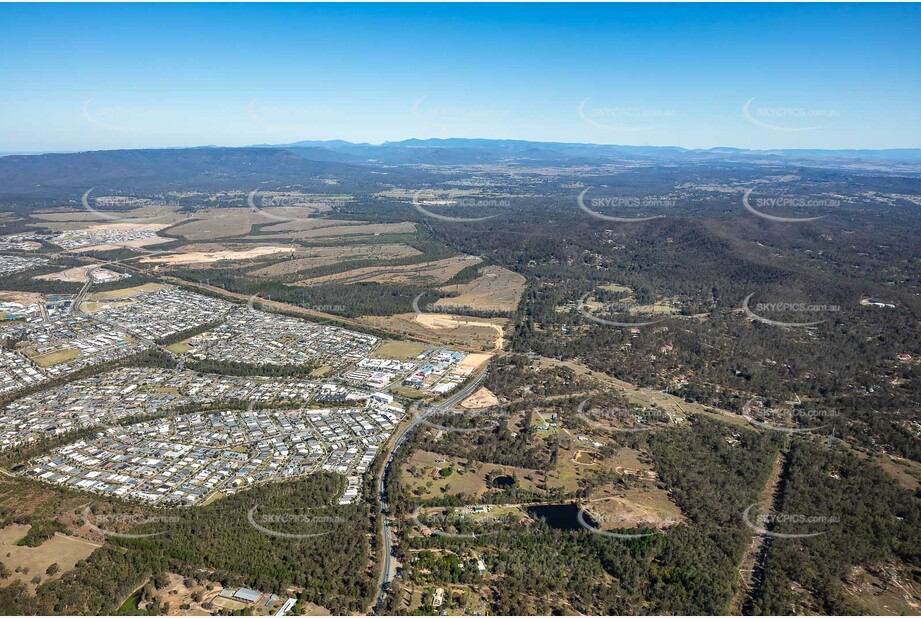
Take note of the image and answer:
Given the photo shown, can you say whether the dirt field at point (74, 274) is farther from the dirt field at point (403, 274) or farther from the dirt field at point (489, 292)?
the dirt field at point (489, 292)

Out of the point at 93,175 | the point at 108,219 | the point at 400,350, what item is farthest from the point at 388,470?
the point at 93,175

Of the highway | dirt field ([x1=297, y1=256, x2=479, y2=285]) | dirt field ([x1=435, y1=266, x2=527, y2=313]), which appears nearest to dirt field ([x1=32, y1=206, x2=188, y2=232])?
dirt field ([x1=297, y1=256, x2=479, y2=285])

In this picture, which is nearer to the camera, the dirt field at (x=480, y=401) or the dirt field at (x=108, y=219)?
the dirt field at (x=480, y=401)

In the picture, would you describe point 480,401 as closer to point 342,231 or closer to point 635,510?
point 635,510

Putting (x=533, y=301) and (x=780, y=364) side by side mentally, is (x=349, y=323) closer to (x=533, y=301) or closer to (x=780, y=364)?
(x=533, y=301)

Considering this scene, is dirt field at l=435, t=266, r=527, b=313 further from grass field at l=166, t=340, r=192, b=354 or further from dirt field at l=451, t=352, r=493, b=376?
grass field at l=166, t=340, r=192, b=354

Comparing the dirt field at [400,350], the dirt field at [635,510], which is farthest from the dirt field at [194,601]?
the dirt field at [400,350]

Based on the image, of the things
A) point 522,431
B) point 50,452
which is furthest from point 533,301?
point 50,452
